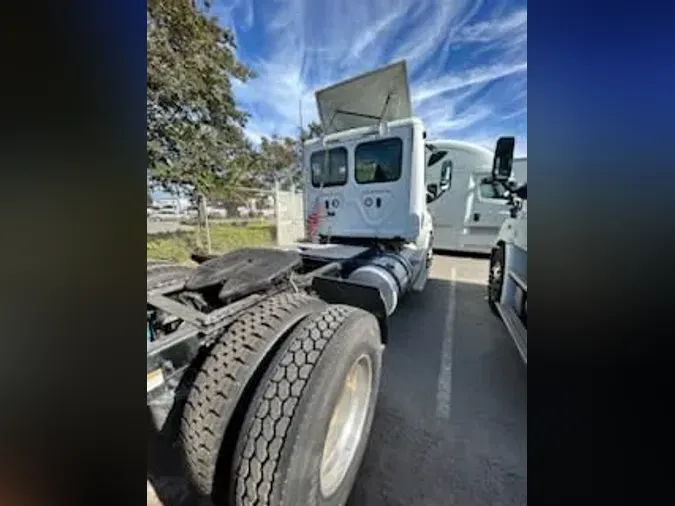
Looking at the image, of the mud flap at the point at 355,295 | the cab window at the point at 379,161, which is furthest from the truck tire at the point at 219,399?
the cab window at the point at 379,161

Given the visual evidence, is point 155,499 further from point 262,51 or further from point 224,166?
point 262,51

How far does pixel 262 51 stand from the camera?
92 centimetres

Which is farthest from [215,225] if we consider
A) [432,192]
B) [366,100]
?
[432,192]

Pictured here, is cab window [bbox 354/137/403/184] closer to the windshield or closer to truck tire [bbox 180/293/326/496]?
the windshield

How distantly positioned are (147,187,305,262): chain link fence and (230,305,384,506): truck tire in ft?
0.98

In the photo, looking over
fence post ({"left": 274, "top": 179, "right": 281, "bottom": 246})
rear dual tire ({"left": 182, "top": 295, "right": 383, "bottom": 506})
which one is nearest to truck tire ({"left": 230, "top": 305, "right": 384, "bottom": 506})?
rear dual tire ({"left": 182, "top": 295, "right": 383, "bottom": 506})

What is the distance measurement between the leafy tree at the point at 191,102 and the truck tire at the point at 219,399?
331 mm

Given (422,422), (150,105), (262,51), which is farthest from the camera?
(422,422)

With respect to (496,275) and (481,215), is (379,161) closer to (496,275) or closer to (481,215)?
(481,215)
